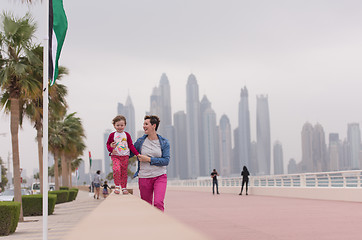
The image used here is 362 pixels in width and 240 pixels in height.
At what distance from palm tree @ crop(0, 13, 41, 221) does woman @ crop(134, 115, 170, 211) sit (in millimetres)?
13549

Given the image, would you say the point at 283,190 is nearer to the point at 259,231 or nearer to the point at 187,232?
the point at 259,231

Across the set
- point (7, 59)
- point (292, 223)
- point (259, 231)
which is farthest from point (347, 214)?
point (7, 59)

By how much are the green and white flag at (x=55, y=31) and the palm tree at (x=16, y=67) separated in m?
9.52

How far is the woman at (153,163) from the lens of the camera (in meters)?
A: 7.17

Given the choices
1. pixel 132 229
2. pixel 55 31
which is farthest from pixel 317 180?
pixel 132 229

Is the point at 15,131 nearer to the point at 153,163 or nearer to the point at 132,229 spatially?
the point at 153,163

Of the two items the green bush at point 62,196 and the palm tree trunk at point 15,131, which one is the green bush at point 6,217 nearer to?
the palm tree trunk at point 15,131

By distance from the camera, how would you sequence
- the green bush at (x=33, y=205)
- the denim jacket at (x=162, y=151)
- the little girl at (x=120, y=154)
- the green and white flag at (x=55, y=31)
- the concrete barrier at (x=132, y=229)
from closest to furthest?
the concrete barrier at (x=132, y=229) → the denim jacket at (x=162, y=151) → the little girl at (x=120, y=154) → the green and white flag at (x=55, y=31) → the green bush at (x=33, y=205)

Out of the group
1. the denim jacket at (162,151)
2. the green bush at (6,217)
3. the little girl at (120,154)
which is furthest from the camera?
the green bush at (6,217)

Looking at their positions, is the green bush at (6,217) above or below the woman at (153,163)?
below

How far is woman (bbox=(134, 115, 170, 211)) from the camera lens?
282 inches

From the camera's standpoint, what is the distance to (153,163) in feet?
23.4

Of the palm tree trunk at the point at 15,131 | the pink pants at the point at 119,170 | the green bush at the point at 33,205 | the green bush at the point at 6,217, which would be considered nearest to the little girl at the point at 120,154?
the pink pants at the point at 119,170

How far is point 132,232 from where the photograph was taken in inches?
74.0
